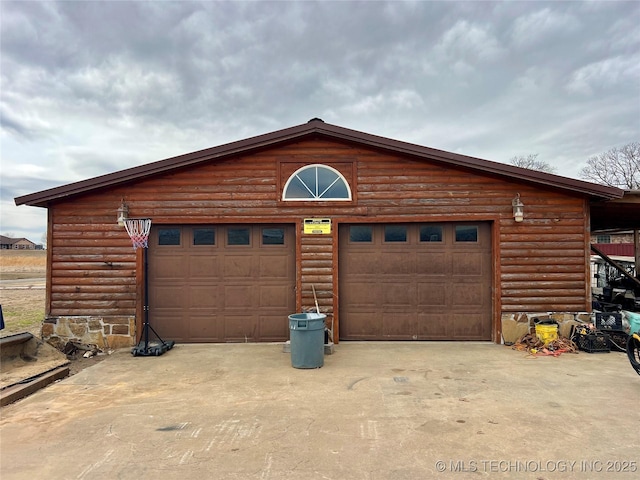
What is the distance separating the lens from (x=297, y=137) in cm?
788

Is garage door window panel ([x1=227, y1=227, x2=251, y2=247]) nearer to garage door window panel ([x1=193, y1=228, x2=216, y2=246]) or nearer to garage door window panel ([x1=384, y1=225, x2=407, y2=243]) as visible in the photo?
garage door window panel ([x1=193, y1=228, x2=216, y2=246])

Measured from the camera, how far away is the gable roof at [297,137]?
7.62m

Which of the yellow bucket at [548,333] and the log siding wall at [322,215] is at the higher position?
the log siding wall at [322,215]

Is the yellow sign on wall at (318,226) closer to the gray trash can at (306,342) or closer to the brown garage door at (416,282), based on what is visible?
the brown garage door at (416,282)

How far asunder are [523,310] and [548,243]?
1.36 m

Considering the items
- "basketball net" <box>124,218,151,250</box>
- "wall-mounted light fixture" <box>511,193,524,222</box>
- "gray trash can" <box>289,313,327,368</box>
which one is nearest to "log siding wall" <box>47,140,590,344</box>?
"wall-mounted light fixture" <box>511,193,524,222</box>

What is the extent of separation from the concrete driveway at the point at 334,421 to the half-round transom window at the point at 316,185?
308 centimetres

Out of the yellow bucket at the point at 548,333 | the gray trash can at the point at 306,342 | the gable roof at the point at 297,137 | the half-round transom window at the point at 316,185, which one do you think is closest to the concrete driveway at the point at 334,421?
the gray trash can at the point at 306,342

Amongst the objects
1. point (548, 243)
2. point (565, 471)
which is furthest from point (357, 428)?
point (548, 243)

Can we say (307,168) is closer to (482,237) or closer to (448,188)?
(448,188)

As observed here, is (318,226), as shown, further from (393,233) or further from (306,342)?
(306,342)

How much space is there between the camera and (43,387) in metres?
5.69

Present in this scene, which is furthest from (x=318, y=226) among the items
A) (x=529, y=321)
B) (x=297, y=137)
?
(x=529, y=321)

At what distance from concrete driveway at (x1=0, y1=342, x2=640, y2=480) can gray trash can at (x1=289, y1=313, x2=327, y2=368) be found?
0.20 m
